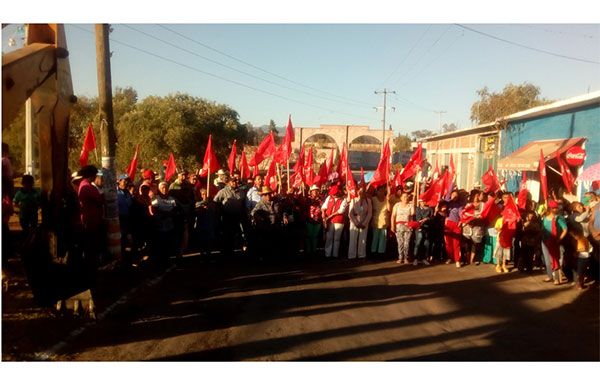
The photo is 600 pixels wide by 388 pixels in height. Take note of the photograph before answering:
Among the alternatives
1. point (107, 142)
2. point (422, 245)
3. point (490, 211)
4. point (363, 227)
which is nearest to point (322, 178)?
point (363, 227)

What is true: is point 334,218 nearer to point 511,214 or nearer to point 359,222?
point 359,222

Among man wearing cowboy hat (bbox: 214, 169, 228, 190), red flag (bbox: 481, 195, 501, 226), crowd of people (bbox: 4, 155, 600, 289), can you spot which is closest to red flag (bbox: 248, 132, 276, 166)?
man wearing cowboy hat (bbox: 214, 169, 228, 190)

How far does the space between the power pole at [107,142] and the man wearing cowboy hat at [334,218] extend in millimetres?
4774

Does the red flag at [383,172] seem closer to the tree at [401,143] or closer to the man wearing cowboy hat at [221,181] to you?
the man wearing cowboy hat at [221,181]

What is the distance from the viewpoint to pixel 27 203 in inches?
324

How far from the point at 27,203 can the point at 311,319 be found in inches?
198

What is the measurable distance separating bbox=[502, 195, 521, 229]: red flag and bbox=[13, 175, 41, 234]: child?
8.62 meters

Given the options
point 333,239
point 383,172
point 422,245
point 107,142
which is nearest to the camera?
point 107,142

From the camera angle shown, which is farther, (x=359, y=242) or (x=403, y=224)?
(x=359, y=242)

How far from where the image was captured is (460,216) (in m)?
11.0

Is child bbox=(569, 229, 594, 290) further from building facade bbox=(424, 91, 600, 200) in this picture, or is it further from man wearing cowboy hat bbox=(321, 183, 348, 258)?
building facade bbox=(424, 91, 600, 200)

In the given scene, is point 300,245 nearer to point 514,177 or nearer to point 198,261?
point 198,261

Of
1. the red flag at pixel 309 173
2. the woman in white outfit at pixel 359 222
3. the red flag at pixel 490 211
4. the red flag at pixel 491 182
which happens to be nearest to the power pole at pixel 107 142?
the woman in white outfit at pixel 359 222

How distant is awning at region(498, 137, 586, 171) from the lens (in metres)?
14.1
